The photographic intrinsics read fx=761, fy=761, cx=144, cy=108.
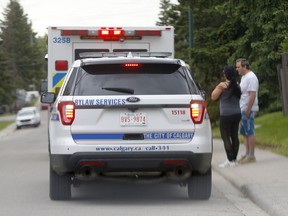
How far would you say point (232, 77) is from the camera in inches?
527

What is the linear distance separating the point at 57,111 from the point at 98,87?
601mm

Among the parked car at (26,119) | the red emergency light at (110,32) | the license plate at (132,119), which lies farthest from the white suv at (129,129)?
the parked car at (26,119)

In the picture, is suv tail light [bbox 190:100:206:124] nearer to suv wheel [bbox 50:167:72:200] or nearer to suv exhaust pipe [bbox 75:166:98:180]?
suv exhaust pipe [bbox 75:166:98:180]

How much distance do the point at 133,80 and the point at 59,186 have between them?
181cm

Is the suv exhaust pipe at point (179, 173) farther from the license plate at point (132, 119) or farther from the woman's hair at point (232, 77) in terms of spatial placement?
the woman's hair at point (232, 77)

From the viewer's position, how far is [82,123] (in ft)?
31.0

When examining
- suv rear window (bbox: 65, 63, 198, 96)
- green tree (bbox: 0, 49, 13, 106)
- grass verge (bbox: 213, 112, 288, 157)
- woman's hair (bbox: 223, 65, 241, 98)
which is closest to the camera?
suv rear window (bbox: 65, 63, 198, 96)

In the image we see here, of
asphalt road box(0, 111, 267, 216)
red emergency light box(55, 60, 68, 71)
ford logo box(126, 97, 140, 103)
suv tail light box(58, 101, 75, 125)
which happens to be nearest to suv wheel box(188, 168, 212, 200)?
asphalt road box(0, 111, 267, 216)

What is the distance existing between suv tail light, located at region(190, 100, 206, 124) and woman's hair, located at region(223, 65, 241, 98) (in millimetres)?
3781

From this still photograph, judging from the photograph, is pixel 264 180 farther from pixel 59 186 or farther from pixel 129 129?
pixel 59 186

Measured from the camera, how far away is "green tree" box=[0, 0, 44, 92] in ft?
383

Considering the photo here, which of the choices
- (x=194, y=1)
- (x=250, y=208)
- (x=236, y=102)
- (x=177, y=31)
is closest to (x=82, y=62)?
(x=250, y=208)

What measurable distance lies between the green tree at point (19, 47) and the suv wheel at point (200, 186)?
106m

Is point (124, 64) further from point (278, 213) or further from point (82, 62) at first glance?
point (278, 213)
